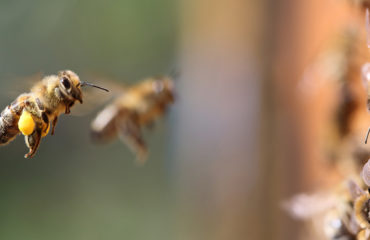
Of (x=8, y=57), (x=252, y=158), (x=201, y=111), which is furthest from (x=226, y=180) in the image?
(x=8, y=57)

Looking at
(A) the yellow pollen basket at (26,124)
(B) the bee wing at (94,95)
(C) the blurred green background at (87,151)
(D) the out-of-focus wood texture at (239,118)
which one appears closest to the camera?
(A) the yellow pollen basket at (26,124)

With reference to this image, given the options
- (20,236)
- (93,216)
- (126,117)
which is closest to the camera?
(126,117)

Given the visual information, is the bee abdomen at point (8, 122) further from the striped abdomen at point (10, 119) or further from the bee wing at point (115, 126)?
the bee wing at point (115, 126)

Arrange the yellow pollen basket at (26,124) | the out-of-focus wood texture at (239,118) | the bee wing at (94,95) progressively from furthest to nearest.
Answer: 1. the out-of-focus wood texture at (239,118)
2. the bee wing at (94,95)
3. the yellow pollen basket at (26,124)

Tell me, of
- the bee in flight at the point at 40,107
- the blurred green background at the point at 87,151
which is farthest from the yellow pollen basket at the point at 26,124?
the blurred green background at the point at 87,151

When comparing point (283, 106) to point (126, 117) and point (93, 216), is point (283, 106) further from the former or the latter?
point (126, 117)

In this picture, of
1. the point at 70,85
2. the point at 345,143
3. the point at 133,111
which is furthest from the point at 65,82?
the point at 345,143

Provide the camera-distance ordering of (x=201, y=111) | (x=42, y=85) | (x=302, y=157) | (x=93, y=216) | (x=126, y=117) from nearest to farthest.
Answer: (x=42, y=85)
(x=126, y=117)
(x=302, y=157)
(x=93, y=216)
(x=201, y=111)
